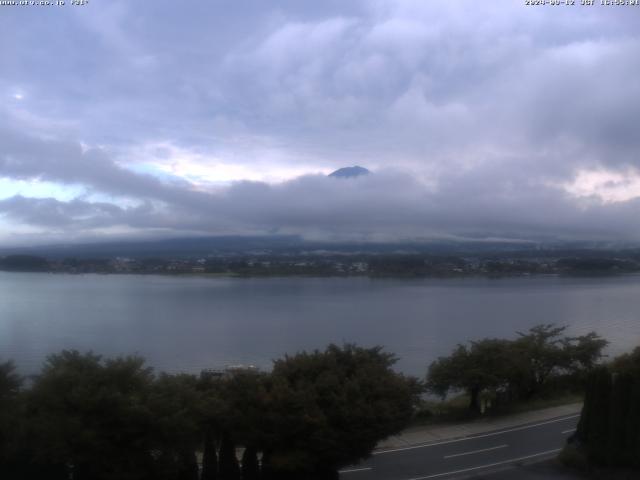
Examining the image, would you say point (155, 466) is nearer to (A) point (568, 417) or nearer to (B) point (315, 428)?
(B) point (315, 428)

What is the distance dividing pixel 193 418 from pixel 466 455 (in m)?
5.36

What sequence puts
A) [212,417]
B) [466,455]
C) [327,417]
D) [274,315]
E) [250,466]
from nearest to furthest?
[212,417], [327,417], [250,466], [466,455], [274,315]

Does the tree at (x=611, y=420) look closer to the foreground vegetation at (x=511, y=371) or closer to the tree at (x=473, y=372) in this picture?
the foreground vegetation at (x=511, y=371)

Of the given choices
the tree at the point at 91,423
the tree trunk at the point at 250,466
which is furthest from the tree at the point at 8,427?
the tree trunk at the point at 250,466

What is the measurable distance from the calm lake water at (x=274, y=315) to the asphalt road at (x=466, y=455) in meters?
10.0

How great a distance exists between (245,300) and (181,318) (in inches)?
358

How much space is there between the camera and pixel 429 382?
54.1 ft

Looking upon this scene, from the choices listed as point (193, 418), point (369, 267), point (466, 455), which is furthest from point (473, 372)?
point (369, 267)

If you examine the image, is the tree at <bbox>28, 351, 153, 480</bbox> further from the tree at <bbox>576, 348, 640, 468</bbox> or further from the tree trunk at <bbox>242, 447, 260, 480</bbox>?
the tree at <bbox>576, 348, 640, 468</bbox>

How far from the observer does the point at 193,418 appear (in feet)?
27.6

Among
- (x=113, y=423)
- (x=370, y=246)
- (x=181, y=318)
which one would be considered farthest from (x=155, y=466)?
(x=370, y=246)

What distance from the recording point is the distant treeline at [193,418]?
7812mm

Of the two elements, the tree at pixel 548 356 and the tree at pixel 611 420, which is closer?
the tree at pixel 611 420

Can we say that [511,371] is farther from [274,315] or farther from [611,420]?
[274,315]
